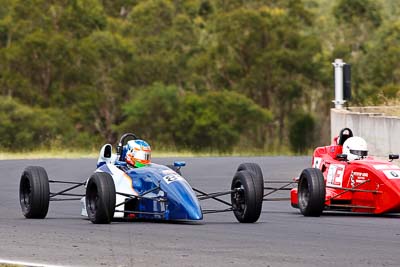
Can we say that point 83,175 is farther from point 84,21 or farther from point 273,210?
point 84,21

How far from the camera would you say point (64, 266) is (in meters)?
10.4

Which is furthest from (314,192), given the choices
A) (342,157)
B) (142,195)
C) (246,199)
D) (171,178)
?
(142,195)

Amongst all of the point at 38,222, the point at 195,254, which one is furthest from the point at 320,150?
the point at 195,254

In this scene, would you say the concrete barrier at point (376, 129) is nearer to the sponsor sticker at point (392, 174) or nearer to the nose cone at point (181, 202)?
the sponsor sticker at point (392, 174)

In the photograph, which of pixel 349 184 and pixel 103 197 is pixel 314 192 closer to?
pixel 349 184

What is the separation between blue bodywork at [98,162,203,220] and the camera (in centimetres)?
1481

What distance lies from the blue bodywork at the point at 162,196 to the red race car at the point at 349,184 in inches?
92.5

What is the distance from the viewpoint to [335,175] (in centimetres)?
1788

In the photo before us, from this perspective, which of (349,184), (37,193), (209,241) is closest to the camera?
(209,241)

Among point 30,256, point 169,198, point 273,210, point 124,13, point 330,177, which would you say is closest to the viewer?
point 30,256

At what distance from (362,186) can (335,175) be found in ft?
2.36

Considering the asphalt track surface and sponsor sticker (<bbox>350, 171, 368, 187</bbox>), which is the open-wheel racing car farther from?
sponsor sticker (<bbox>350, 171, 368, 187</bbox>)

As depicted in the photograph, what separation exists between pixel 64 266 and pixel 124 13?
2636 inches

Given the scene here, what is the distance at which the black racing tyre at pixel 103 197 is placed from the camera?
14727mm
